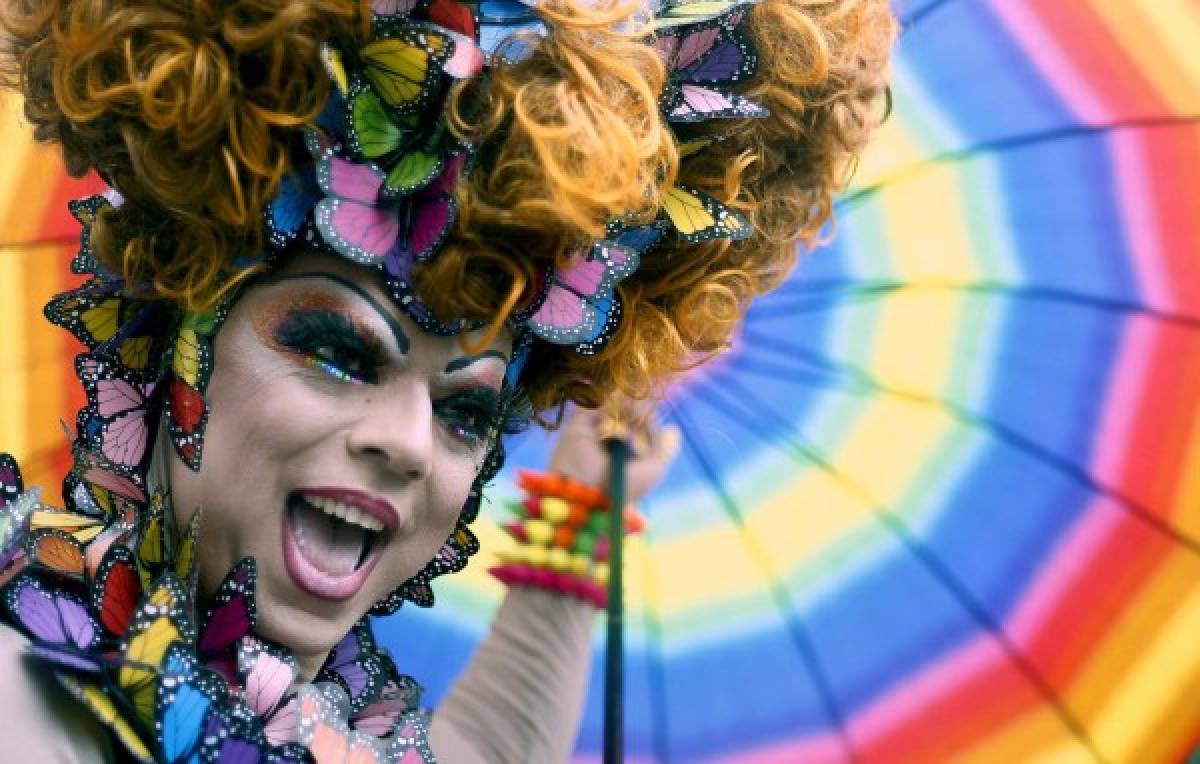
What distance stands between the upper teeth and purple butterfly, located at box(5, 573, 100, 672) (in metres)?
0.28

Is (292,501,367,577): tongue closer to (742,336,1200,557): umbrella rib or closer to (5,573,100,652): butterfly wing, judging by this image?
(5,573,100,652): butterfly wing

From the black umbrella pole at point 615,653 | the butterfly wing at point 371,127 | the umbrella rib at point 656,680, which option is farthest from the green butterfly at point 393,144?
the umbrella rib at point 656,680

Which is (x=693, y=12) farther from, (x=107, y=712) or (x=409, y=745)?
(x=107, y=712)

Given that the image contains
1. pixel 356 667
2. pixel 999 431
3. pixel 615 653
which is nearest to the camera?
pixel 356 667

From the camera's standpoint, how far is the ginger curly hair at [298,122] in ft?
5.60

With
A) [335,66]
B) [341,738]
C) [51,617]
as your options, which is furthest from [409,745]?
[335,66]

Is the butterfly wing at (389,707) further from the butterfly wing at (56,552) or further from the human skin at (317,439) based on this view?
the butterfly wing at (56,552)

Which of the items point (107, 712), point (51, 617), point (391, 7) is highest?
point (391, 7)

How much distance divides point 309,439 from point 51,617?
0.33m

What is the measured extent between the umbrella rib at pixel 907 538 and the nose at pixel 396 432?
27.4 inches

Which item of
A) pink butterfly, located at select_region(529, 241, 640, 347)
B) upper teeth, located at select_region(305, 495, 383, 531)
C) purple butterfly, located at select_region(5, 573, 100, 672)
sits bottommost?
purple butterfly, located at select_region(5, 573, 100, 672)

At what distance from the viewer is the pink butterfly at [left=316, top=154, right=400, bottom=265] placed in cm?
175

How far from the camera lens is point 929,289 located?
2.35m

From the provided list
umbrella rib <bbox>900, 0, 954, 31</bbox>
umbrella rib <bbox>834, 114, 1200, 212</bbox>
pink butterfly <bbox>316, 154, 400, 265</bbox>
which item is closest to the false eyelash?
pink butterfly <bbox>316, 154, 400, 265</bbox>
